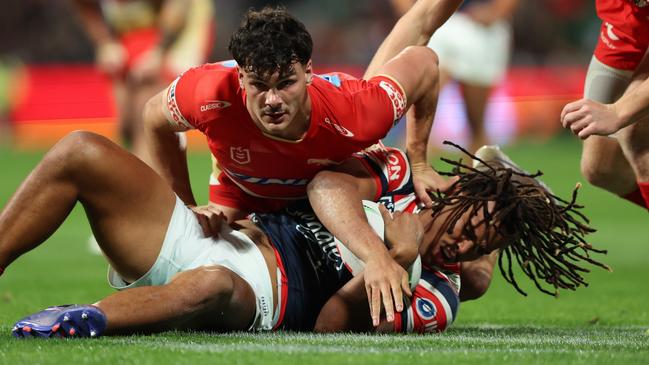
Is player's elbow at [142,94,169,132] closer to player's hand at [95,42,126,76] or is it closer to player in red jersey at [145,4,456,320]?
player in red jersey at [145,4,456,320]

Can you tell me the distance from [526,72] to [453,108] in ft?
7.06

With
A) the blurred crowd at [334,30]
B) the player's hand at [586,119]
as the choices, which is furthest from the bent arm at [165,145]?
the blurred crowd at [334,30]

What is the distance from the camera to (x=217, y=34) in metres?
20.0

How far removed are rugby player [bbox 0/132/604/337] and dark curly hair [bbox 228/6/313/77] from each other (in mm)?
570

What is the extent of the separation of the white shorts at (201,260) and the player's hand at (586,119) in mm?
1276

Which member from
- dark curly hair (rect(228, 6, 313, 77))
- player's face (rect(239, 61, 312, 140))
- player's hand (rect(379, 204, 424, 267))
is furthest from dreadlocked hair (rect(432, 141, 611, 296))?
dark curly hair (rect(228, 6, 313, 77))

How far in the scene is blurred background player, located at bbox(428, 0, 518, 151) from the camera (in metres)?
9.51

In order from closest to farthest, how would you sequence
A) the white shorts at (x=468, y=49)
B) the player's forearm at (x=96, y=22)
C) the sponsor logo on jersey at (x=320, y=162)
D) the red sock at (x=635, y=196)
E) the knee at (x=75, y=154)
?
the knee at (x=75, y=154)
the sponsor logo on jersey at (x=320, y=162)
the red sock at (x=635, y=196)
the white shorts at (x=468, y=49)
the player's forearm at (x=96, y=22)

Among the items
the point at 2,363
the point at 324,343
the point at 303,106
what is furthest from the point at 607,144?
the point at 2,363

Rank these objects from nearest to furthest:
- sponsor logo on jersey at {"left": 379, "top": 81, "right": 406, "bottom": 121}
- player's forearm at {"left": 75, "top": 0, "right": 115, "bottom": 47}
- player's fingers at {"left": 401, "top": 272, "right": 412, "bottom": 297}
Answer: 1. player's fingers at {"left": 401, "top": 272, "right": 412, "bottom": 297}
2. sponsor logo on jersey at {"left": 379, "top": 81, "right": 406, "bottom": 121}
3. player's forearm at {"left": 75, "top": 0, "right": 115, "bottom": 47}

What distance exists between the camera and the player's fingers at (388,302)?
423cm

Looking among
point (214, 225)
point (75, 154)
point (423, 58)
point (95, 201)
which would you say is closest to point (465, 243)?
point (423, 58)

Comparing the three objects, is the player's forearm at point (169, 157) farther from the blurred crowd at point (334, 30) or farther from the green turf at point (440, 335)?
the blurred crowd at point (334, 30)

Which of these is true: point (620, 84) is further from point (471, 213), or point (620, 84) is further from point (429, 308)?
point (429, 308)
